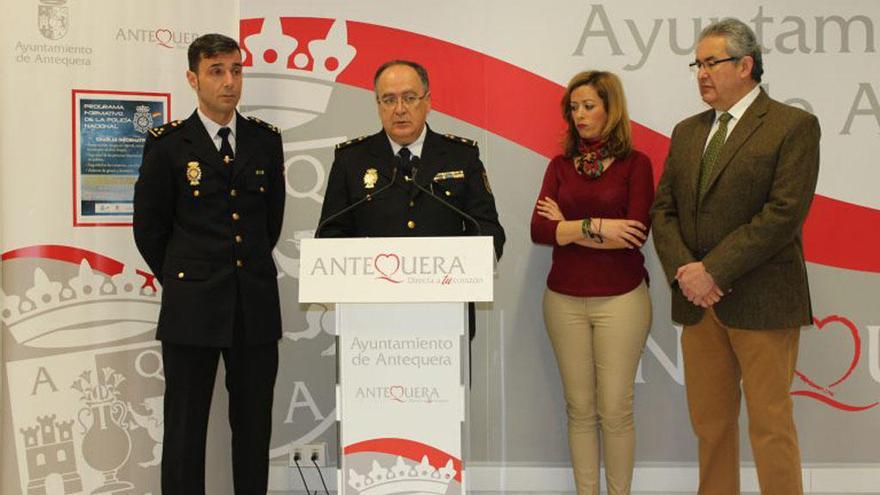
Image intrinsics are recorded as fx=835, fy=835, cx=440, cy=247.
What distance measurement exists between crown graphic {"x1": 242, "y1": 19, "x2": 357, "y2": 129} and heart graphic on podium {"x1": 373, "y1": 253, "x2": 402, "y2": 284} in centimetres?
173

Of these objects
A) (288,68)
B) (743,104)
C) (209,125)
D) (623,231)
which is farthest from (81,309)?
(743,104)

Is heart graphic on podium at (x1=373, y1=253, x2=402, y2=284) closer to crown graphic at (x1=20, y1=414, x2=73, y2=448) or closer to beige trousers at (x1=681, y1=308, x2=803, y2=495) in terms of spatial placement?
beige trousers at (x1=681, y1=308, x2=803, y2=495)

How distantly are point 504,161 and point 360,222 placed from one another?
112cm

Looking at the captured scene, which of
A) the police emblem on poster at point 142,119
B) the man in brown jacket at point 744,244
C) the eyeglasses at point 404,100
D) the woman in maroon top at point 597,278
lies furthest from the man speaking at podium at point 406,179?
the police emblem on poster at point 142,119

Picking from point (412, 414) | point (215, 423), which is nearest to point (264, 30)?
point (215, 423)

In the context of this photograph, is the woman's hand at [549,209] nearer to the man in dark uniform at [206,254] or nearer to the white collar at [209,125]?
the man in dark uniform at [206,254]

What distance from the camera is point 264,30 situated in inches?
154

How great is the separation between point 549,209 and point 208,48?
1.52 metres

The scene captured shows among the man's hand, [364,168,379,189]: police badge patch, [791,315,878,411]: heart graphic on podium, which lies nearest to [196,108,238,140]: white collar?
[364,168,379,189]: police badge patch

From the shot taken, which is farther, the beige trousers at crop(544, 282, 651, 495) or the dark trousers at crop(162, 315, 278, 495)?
the beige trousers at crop(544, 282, 651, 495)

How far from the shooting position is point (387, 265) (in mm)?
2414

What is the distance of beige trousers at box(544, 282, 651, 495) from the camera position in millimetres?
3469

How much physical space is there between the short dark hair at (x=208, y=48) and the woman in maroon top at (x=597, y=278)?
143 cm

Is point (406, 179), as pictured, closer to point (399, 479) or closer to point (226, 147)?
point (226, 147)
